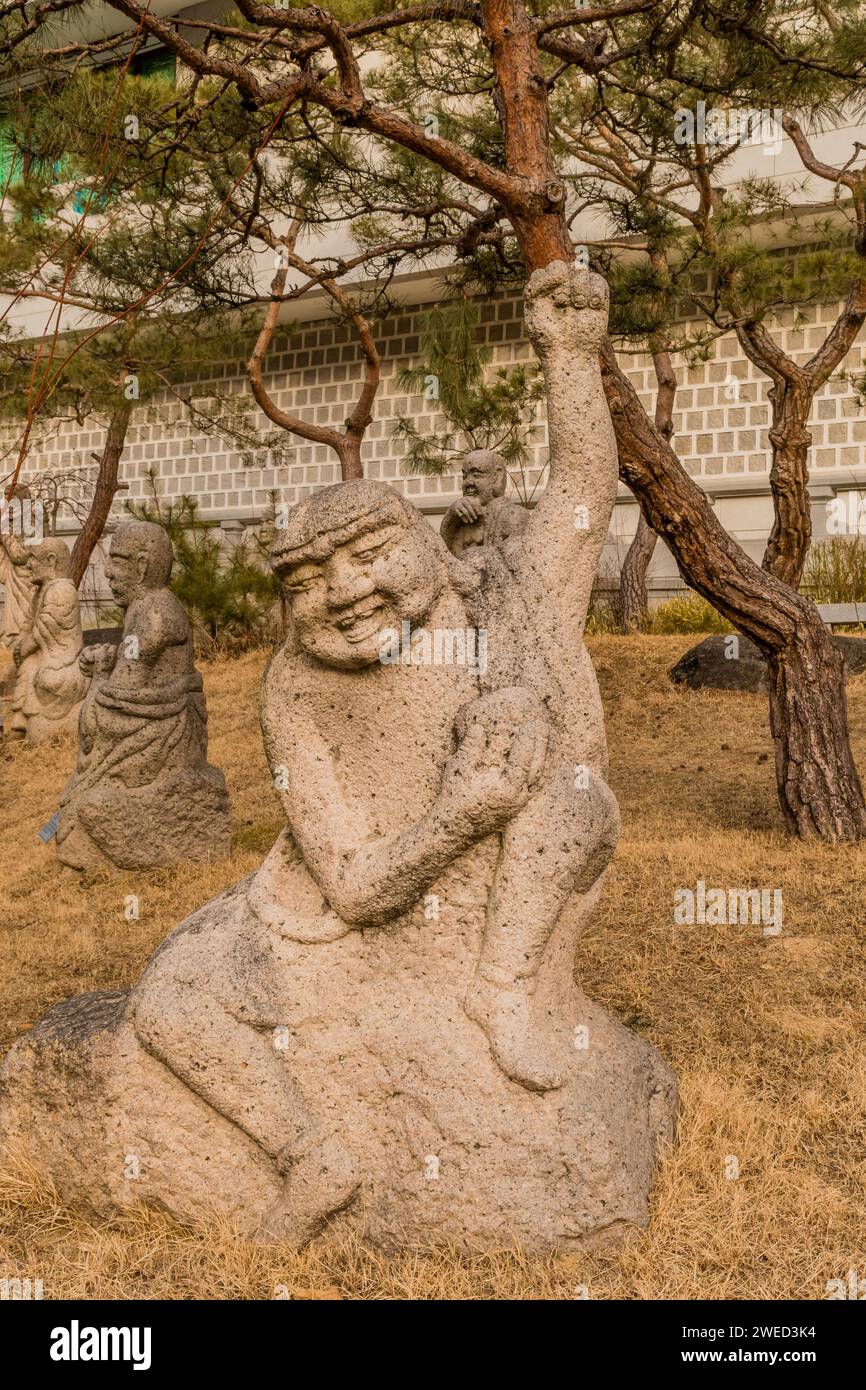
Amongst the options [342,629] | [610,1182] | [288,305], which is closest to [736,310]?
[342,629]

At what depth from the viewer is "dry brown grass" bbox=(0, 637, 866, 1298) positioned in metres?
2.67

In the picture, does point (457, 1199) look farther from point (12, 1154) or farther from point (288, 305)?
point (288, 305)

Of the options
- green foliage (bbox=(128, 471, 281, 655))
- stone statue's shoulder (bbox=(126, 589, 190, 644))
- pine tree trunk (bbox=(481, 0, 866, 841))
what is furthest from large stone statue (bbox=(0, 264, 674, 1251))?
green foliage (bbox=(128, 471, 281, 655))

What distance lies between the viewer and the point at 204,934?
9.81ft

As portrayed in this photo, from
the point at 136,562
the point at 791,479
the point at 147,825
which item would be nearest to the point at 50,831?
the point at 147,825

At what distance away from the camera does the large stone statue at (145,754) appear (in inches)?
262

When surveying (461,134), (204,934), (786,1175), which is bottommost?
(786,1175)

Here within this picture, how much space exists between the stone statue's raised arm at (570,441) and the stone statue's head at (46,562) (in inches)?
351

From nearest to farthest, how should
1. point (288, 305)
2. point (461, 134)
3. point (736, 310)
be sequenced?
point (736, 310) < point (461, 134) < point (288, 305)

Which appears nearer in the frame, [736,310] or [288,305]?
[736,310]

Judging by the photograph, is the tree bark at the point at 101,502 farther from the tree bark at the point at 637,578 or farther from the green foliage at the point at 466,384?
the tree bark at the point at 637,578

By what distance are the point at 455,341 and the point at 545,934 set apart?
25.3 feet

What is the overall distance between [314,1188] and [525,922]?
70cm

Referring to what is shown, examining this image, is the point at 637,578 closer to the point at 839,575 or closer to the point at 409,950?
the point at 839,575
